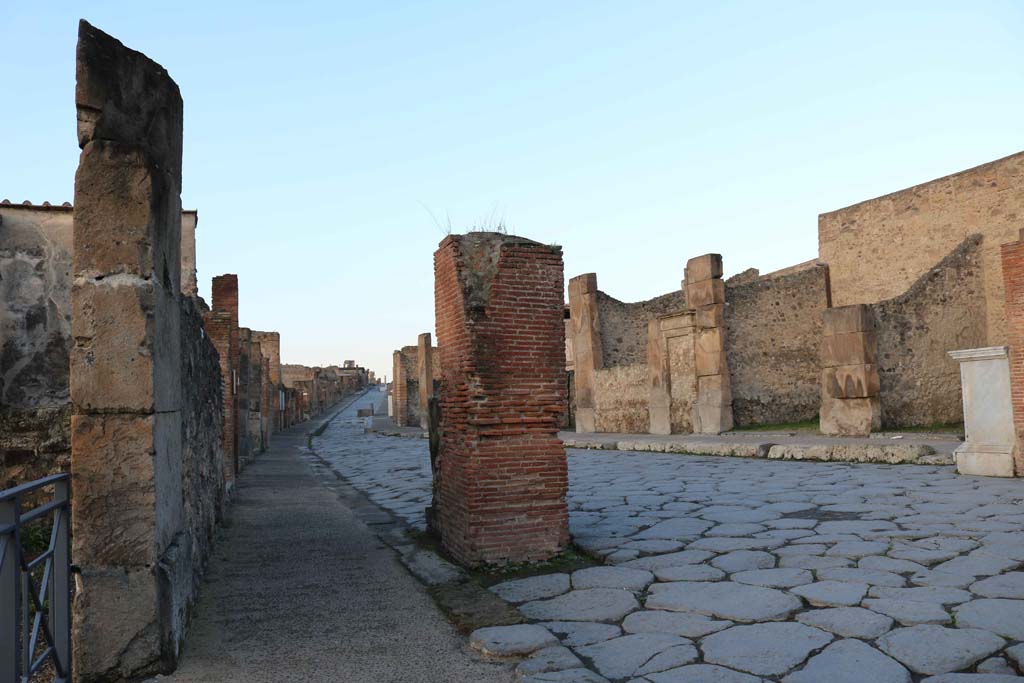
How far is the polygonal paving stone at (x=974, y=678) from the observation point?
2.75 meters

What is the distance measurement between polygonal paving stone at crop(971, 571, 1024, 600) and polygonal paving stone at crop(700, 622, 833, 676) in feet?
3.56

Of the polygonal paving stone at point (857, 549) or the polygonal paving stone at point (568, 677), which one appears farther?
the polygonal paving stone at point (857, 549)

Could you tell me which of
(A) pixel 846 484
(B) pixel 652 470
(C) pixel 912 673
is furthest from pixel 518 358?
(B) pixel 652 470

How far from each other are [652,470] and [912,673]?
22.9 ft

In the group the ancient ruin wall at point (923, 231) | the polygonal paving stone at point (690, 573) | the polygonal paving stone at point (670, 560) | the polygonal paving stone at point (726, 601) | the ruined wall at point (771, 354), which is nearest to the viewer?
the polygonal paving stone at point (726, 601)

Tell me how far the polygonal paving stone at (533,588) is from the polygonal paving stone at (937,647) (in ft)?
5.71

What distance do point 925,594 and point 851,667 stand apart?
1.14m

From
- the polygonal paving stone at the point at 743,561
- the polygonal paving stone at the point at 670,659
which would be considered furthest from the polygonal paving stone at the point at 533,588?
the polygonal paving stone at the point at 670,659

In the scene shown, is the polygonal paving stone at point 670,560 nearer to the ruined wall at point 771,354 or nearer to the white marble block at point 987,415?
the white marble block at point 987,415

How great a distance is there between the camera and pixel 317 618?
3896 millimetres

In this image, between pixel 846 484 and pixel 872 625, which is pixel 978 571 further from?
pixel 846 484

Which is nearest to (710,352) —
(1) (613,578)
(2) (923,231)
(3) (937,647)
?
(2) (923,231)

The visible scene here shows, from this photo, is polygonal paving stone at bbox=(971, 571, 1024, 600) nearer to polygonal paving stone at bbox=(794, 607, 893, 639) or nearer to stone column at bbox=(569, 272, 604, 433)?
polygonal paving stone at bbox=(794, 607, 893, 639)

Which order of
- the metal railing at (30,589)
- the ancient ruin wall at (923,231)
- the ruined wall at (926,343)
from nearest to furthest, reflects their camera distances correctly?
the metal railing at (30,589) < the ruined wall at (926,343) < the ancient ruin wall at (923,231)
